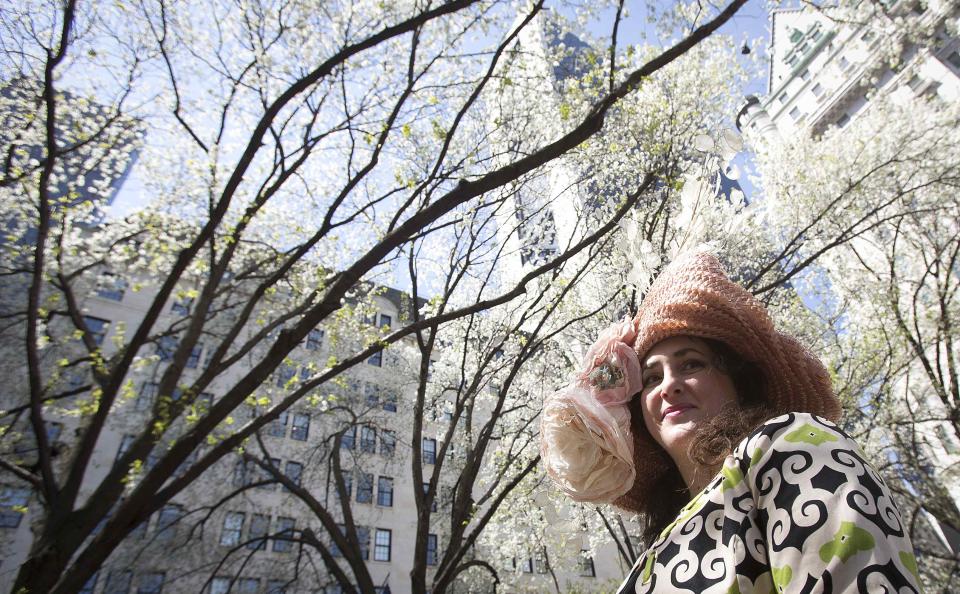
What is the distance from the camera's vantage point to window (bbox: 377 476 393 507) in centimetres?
2678

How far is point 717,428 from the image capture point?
1620 millimetres

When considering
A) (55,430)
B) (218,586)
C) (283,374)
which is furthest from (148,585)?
(283,374)

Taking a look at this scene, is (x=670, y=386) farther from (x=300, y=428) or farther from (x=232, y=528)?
(x=300, y=428)

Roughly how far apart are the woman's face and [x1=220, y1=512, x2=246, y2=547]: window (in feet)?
78.4

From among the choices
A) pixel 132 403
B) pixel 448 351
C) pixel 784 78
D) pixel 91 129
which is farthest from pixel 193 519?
pixel 784 78

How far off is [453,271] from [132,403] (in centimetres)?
1871

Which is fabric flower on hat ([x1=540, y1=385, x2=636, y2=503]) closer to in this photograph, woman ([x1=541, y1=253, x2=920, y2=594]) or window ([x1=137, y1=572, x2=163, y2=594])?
woman ([x1=541, y1=253, x2=920, y2=594])

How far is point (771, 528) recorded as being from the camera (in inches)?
39.4

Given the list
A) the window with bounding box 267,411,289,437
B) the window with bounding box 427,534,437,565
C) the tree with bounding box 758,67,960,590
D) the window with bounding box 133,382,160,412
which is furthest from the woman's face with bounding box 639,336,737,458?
the window with bounding box 427,534,437,565

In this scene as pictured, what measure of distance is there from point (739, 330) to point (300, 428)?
2742 cm

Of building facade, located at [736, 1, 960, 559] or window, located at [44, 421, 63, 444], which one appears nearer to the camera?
window, located at [44, 421, 63, 444]

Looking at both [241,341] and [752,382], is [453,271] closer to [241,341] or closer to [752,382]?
[752,382]

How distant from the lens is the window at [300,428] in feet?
85.6

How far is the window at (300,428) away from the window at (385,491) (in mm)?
4345
